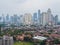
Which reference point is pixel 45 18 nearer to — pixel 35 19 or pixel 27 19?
pixel 35 19

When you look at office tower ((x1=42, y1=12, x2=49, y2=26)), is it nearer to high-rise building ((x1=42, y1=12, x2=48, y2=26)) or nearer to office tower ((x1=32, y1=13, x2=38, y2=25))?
high-rise building ((x1=42, y1=12, x2=48, y2=26))

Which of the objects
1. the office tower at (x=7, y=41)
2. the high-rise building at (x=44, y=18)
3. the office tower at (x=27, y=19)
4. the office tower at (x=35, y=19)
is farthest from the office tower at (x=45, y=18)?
the office tower at (x=7, y=41)

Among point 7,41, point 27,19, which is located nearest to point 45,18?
point 27,19

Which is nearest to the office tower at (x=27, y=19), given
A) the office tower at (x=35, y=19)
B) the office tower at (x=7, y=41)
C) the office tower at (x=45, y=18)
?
the office tower at (x=35, y=19)

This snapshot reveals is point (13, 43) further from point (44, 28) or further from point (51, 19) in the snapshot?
point (51, 19)

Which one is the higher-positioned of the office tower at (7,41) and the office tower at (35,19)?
the office tower at (35,19)

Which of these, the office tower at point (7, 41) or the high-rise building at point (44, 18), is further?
the high-rise building at point (44, 18)

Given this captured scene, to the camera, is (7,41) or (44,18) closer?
(7,41)

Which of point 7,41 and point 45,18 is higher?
point 45,18

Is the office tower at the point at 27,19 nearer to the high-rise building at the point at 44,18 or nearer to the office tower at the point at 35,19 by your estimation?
the office tower at the point at 35,19

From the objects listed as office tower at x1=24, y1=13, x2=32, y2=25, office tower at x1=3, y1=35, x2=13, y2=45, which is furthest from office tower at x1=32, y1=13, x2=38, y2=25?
office tower at x1=3, y1=35, x2=13, y2=45

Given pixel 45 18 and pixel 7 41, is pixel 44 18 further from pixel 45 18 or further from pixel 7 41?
pixel 7 41

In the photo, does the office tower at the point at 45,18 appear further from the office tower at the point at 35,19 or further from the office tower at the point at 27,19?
the office tower at the point at 27,19
